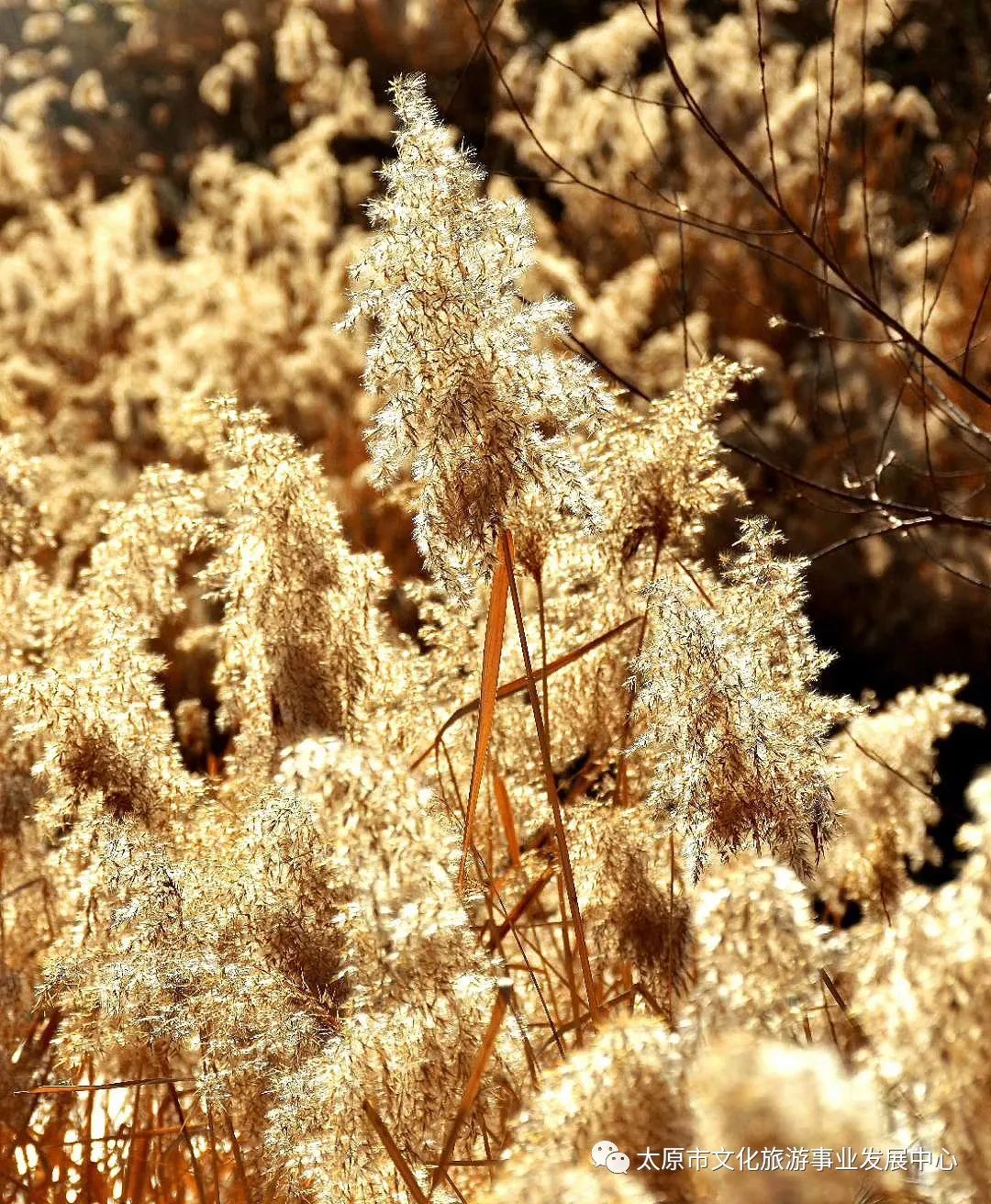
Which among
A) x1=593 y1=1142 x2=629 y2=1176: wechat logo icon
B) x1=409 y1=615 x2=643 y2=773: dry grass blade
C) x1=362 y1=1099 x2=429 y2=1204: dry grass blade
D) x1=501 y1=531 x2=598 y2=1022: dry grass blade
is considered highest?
x1=409 y1=615 x2=643 y2=773: dry grass blade

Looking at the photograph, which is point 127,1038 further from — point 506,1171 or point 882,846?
point 882,846

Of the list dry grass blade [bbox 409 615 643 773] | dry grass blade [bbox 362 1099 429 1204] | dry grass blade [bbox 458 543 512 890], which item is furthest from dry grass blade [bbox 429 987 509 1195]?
dry grass blade [bbox 409 615 643 773]

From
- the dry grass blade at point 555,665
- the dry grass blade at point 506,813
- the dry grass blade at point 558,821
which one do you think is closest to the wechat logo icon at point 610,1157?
the dry grass blade at point 558,821

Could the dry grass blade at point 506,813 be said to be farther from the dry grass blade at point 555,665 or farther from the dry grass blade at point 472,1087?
the dry grass blade at point 472,1087

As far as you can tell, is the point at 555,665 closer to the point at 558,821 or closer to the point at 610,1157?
the point at 558,821

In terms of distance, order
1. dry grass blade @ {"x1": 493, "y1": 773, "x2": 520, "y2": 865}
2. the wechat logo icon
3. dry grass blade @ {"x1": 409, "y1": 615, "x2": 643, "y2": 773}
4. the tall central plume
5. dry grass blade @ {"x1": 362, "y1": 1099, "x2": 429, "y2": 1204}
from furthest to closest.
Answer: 1. dry grass blade @ {"x1": 493, "y1": 773, "x2": 520, "y2": 865}
2. dry grass blade @ {"x1": 409, "y1": 615, "x2": 643, "y2": 773}
3. the tall central plume
4. dry grass blade @ {"x1": 362, "y1": 1099, "x2": 429, "y2": 1204}
5. the wechat logo icon

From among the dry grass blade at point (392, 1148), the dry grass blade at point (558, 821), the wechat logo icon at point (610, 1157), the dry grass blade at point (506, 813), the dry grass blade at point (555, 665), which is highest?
the dry grass blade at point (555, 665)

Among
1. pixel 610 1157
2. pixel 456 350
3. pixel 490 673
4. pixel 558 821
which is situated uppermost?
pixel 456 350

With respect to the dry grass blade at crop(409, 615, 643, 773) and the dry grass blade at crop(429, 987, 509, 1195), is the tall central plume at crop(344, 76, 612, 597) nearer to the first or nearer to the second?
the dry grass blade at crop(409, 615, 643, 773)

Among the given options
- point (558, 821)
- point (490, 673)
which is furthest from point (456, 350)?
point (558, 821)

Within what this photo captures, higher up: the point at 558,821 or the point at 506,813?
the point at 506,813

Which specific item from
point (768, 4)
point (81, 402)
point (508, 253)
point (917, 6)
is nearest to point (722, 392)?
point (508, 253)
